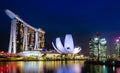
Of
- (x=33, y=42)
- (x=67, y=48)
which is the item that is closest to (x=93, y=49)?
(x=67, y=48)

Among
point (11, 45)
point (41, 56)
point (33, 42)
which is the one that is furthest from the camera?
point (33, 42)

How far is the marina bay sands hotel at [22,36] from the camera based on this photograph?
367ft

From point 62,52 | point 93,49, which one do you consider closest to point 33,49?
point 62,52

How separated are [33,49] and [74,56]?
65.6 ft

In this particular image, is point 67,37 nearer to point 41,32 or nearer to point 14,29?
point 14,29

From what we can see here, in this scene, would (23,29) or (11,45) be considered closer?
(11,45)

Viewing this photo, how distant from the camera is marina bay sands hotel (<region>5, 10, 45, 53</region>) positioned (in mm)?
111750

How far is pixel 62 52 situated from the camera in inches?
4697

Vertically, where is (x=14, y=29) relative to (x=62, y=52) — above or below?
above

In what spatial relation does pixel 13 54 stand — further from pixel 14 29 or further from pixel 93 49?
pixel 93 49

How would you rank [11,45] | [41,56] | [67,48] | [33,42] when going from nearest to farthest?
[11,45] → [67,48] → [41,56] → [33,42]

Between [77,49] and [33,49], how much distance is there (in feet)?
68.9

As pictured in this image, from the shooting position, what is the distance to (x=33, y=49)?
135250 mm

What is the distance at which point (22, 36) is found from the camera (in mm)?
125188
